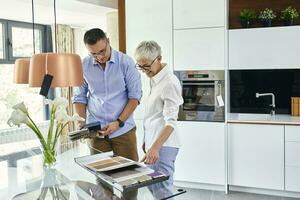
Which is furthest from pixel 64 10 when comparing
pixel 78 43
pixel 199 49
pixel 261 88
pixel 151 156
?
pixel 151 156

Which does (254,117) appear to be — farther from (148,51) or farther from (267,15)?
(148,51)

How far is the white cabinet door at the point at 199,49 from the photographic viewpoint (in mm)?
4039

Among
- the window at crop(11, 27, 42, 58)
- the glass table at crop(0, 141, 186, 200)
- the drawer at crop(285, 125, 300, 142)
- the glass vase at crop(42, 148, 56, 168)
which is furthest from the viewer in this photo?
the window at crop(11, 27, 42, 58)

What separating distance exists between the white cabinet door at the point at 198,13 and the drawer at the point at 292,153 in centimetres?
152

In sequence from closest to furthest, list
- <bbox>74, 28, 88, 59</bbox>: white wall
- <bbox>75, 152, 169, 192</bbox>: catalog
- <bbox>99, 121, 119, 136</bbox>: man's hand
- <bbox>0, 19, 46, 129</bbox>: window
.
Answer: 1. <bbox>75, 152, 169, 192</bbox>: catalog
2. <bbox>99, 121, 119, 136</bbox>: man's hand
3. <bbox>0, 19, 46, 129</bbox>: window
4. <bbox>74, 28, 88, 59</bbox>: white wall

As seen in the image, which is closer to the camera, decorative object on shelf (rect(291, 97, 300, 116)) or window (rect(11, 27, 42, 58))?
decorative object on shelf (rect(291, 97, 300, 116))

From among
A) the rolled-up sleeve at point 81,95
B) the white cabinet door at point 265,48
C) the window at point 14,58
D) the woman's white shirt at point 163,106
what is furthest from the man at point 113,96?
the window at point 14,58

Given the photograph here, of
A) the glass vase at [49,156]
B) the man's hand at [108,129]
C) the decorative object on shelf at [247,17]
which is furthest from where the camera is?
the decorative object on shelf at [247,17]

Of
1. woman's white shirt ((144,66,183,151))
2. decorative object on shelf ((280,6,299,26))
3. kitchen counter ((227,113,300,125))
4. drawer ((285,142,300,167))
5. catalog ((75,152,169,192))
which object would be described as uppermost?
decorative object on shelf ((280,6,299,26))

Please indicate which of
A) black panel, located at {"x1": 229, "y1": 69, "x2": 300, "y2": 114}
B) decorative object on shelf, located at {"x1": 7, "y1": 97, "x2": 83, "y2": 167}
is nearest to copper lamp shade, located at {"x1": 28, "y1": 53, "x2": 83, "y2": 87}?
decorative object on shelf, located at {"x1": 7, "y1": 97, "x2": 83, "y2": 167}

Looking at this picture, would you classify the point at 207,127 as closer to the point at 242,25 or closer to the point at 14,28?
the point at 242,25

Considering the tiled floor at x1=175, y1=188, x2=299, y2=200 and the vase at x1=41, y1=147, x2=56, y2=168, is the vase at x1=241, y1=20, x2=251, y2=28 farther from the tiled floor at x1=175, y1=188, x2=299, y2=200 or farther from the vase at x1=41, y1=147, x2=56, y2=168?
the vase at x1=41, y1=147, x2=56, y2=168

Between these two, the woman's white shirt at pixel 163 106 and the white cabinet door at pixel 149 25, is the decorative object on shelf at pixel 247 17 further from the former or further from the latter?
the woman's white shirt at pixel 163 106

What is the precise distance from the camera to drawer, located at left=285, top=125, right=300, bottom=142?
3.72 m
